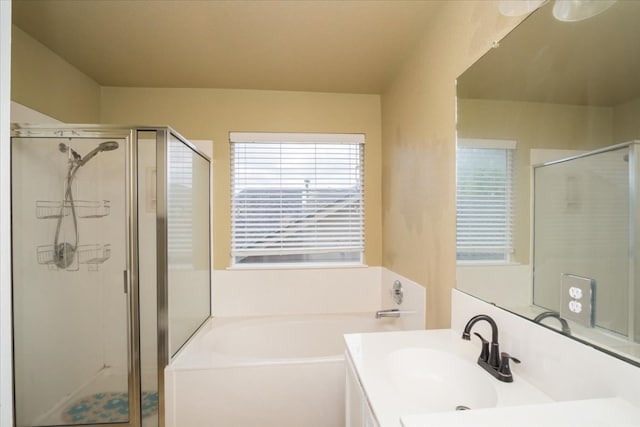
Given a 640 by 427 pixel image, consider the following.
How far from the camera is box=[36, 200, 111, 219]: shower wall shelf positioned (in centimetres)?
153

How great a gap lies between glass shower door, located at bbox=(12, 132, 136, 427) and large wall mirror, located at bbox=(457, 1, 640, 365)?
185 centimetres

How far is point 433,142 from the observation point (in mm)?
1447

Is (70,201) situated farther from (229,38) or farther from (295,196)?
(295,196)

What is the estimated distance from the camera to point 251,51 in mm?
1737

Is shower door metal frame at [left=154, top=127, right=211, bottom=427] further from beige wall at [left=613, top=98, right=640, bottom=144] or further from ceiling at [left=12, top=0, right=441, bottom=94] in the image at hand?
beige wall at [left=613, top=98, right=640, bottom=144]

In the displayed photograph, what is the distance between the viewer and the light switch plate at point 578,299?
71 cm

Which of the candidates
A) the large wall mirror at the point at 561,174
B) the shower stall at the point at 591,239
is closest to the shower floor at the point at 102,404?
the large wall mirror at the point at 561,174

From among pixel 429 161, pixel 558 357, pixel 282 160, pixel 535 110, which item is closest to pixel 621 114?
pixel 535 110

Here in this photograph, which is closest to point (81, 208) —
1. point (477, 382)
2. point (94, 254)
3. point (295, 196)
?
point (94, 254)

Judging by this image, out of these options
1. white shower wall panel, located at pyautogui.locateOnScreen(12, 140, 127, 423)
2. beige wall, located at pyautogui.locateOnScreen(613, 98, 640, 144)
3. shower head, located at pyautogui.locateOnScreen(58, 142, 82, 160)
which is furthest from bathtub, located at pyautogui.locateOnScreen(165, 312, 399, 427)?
beige wall, located at pyautogui.locateOnScreen(613, 98, 640, 144)

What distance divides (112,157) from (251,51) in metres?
1.08

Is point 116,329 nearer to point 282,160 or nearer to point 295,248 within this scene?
point 295,248

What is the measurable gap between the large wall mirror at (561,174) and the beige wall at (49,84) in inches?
96.2

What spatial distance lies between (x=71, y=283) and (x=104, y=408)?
742 millimetres
